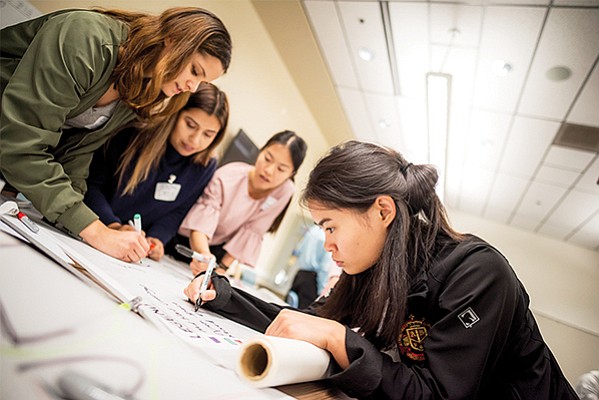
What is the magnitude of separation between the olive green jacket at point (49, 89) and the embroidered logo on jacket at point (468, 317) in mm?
950

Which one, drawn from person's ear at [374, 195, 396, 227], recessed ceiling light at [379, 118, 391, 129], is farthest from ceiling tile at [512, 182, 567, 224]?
person's ear at [374, 195, 396, 227]

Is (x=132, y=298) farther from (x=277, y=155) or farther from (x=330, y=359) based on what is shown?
(x=277, y=155)

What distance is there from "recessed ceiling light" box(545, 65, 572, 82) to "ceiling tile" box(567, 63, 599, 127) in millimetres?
134

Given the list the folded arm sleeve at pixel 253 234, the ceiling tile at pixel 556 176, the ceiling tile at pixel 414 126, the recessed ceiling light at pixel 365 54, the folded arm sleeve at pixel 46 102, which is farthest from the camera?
the ceiling tile at pixel 414 126

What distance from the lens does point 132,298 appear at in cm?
55

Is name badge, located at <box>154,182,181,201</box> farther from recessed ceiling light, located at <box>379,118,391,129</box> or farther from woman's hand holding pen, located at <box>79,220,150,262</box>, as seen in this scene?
recessed ceiling light, located at <box>379,118,391,129</box>

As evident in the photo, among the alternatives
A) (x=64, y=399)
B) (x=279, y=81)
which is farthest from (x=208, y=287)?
(x=279, y=81)

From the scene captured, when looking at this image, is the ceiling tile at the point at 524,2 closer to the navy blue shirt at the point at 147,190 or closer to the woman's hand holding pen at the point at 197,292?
the navy blue shirt at the point at 147,190

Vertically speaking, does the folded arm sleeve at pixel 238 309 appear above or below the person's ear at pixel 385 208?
below

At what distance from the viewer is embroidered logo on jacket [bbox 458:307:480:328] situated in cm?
62

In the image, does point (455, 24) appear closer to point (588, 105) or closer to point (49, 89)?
point (588, 105)

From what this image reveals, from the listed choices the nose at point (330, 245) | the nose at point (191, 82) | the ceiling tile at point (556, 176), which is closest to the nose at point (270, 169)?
the nose at point (191, 82)

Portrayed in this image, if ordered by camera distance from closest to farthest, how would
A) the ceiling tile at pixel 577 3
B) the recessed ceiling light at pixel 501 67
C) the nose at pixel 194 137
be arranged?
1. the nose at pixel 194 137
2. the ceiling tile at pixel 577 3
3. the recessed ceiling light at pixel 501 67

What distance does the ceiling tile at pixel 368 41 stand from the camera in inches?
101
